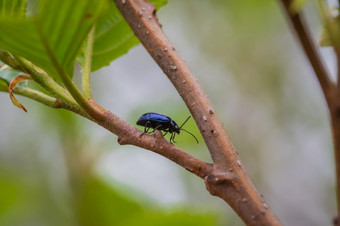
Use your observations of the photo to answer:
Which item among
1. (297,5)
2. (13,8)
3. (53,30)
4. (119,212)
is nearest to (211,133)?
(53,30)

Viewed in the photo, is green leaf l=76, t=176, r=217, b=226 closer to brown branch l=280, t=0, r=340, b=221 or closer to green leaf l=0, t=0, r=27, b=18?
brown branch l=280, t=0, r=340, b=221

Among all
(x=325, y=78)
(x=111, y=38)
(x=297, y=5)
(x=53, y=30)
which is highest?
(x=53, y=30)

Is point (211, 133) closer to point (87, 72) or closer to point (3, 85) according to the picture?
point (87, 72)

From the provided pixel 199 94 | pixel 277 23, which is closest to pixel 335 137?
pixel 199 94

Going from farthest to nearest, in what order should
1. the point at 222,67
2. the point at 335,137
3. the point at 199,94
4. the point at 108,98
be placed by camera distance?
the point at 222,67, the point at 108,98, the point at 335,137, the point at 199,94

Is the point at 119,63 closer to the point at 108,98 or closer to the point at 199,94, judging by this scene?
the point at 108,98
